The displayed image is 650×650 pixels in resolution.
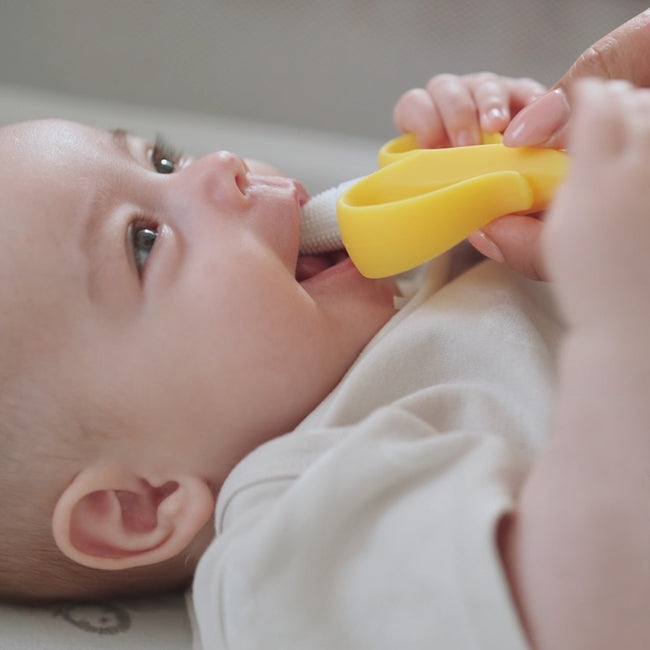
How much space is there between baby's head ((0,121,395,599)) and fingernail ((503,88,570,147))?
173 mm

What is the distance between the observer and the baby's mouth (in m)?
0.68

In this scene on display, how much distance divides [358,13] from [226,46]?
0.18 m

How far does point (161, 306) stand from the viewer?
573 mm

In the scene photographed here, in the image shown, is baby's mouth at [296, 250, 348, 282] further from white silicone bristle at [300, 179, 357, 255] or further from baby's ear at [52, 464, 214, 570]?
baby's ear at [52, 464, 214, 570]

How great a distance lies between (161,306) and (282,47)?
2.06 feet

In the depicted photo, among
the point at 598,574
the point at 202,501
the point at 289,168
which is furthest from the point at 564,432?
the point at 289,168

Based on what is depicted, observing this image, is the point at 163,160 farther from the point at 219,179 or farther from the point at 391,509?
the point at 391,509

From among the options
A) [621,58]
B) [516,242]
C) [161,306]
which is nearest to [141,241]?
[161,306]

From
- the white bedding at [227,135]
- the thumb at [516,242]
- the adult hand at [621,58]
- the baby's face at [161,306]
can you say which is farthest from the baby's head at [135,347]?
the white bedding at [227,135]

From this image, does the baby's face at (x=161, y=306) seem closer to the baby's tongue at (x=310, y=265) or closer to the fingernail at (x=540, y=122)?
the baby's tongue at (x=310, y=265)

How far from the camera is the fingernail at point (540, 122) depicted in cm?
55

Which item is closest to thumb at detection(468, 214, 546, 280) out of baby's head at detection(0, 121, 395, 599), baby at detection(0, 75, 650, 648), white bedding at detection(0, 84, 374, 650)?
baby at detection(0, 75, 650, 648)

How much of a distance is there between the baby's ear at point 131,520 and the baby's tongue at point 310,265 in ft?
0.61

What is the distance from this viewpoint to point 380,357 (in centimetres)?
57
